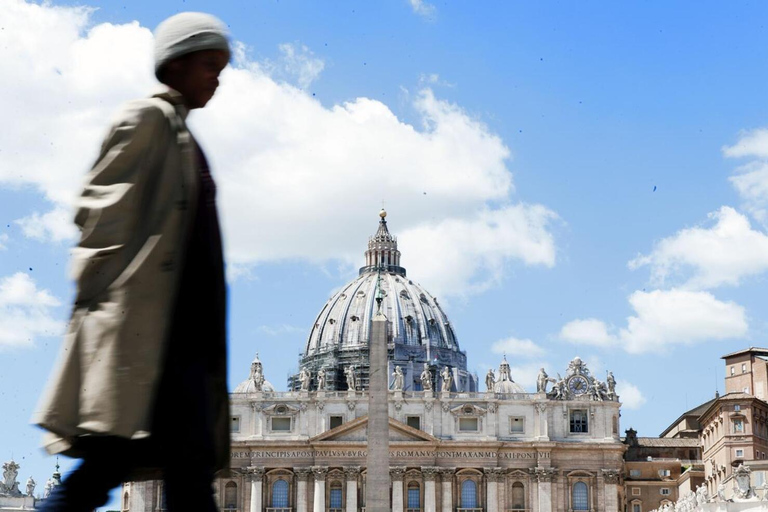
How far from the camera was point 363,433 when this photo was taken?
93.0 meters

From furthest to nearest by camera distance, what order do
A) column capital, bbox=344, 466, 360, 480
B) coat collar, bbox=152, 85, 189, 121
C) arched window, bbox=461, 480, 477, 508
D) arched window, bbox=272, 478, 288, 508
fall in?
arched window, bbox=272, 478, 288, 508
arched window, bbox=461, 480, 477, 508
column capital, bbox=344, 466, 360, 480
coat collar, bbox=152, 85, 189, 121

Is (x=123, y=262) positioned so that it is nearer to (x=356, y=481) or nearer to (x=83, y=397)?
(x=83, y=397)

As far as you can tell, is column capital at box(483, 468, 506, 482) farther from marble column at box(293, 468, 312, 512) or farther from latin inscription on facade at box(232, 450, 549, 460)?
marble column at box(293, 468, 312, 512)

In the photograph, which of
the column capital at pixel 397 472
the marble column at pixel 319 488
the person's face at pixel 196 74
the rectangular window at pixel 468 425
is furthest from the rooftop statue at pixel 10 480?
the person's face at pixel 196 74

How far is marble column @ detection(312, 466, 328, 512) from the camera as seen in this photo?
91.8 meters

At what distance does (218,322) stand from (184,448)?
0.52m

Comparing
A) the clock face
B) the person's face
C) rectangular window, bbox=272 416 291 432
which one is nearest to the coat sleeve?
the person's face

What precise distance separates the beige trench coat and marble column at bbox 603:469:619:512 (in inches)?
3556

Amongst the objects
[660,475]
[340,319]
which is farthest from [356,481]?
[340,319]

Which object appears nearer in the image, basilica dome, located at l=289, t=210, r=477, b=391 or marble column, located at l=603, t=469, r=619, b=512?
marble column, located at l=603, t=469, r=619, b=512

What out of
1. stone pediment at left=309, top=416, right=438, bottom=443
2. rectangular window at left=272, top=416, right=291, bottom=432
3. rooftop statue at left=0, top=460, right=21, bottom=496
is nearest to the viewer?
rooftop statue at left=0, top=460, right=21, bottom=496

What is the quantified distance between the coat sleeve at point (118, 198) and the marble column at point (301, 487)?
291 ft

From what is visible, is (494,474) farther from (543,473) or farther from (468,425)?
(468,425)

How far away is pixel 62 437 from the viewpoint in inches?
188
